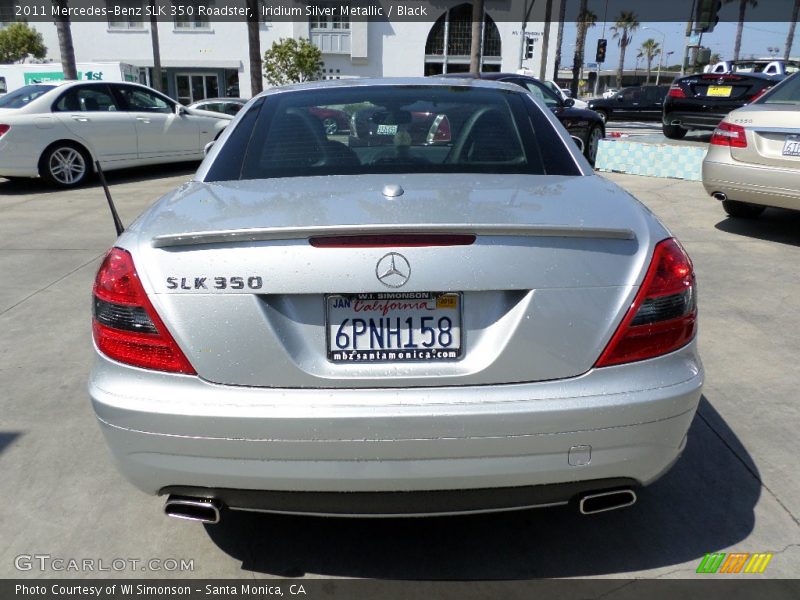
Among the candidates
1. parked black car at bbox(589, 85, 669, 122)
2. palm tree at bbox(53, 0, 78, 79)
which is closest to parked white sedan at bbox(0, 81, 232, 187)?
palm tree at bbox(53, 0, 78, 79)

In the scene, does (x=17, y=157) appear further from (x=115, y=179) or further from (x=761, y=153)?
(x=761, y=153)

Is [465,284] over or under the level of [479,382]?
over

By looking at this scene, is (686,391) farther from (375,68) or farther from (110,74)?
(375,68)

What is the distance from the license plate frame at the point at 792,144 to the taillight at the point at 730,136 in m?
0.38

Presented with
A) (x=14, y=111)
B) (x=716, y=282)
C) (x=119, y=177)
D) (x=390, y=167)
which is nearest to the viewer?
(x=390, y=167)

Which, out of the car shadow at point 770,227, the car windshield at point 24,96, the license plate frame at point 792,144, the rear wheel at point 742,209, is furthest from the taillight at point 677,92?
the car windshield at point 24,96

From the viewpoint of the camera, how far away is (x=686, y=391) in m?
2.04

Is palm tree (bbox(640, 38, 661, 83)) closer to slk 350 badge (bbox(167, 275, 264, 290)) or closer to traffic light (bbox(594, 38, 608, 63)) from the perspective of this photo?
traffic light (bbox(594, 38, 608, 63))

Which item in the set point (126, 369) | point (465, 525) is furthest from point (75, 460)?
point (465, 525)

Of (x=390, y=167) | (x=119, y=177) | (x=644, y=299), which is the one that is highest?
(x=390, y=167)

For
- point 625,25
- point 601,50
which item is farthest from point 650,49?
point 601,50

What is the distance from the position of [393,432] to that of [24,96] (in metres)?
10.3

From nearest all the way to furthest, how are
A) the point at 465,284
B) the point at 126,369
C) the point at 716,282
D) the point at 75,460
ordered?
the point at 465,284
the point at 126,369
the point at 75,460
the point at 716,282

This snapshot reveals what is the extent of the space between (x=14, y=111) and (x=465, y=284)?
379 inches
